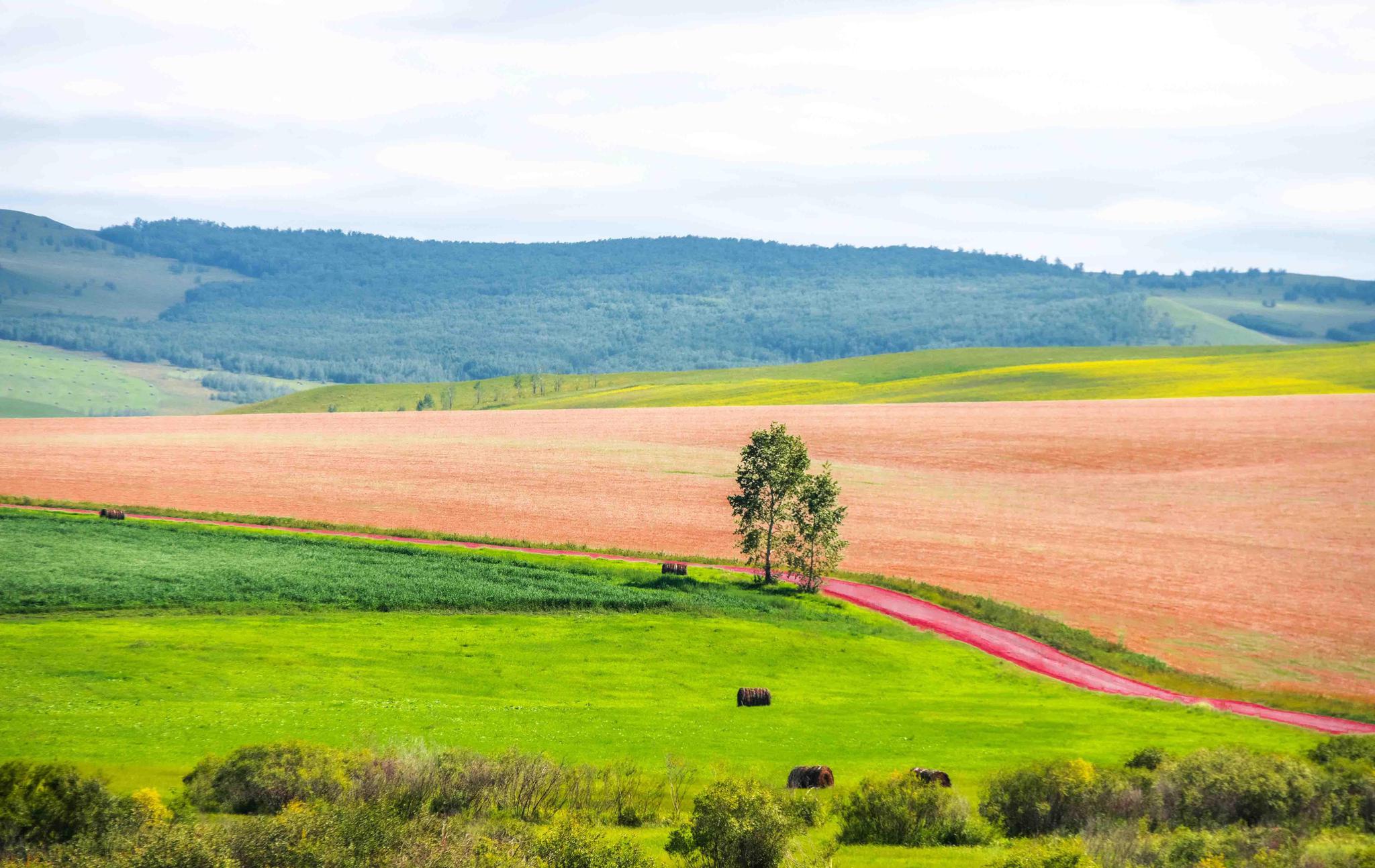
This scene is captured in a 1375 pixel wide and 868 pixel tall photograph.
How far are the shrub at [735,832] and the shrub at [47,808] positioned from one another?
1012 centimetres

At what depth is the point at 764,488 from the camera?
59.2m

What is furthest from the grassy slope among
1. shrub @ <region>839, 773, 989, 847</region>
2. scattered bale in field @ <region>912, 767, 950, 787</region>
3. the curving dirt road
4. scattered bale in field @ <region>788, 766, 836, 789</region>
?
shrub @ <region>839, 773, 989, 847</region>

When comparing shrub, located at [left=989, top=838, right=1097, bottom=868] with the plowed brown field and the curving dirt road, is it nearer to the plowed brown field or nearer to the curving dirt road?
the curving dirt road

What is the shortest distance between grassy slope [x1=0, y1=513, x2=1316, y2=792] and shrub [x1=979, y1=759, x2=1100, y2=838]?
10.7ft

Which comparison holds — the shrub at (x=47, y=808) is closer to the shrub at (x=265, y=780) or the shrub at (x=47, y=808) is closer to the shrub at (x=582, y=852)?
the shrub at (x=265, y=780)

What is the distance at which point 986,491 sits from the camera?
84.8 metres

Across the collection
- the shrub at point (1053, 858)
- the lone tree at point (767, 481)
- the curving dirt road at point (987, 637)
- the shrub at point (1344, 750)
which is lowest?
the curving dirt road at point (987, 637)

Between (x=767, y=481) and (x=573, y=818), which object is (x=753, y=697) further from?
(x=767, y=481)

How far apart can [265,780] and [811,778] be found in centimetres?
1171

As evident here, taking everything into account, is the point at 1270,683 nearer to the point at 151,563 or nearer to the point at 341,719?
the point at 341,719

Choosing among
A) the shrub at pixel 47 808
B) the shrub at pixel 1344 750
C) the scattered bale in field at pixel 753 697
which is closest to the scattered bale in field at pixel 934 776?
the shrub at pixel 1344 750

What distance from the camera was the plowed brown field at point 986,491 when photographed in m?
55.4

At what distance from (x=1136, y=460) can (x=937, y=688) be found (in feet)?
195

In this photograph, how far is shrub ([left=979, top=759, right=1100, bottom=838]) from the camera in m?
24.3
